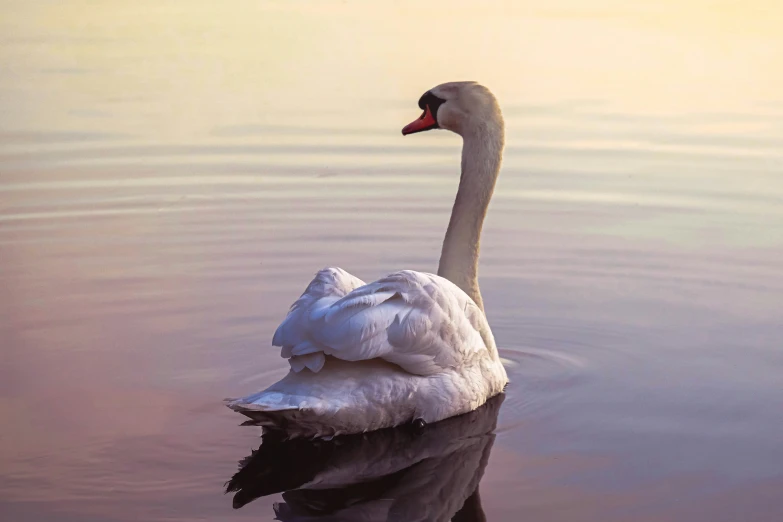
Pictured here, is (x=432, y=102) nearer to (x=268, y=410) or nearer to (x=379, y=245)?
(x=379, y=245)

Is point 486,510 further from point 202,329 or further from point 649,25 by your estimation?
point 649,25

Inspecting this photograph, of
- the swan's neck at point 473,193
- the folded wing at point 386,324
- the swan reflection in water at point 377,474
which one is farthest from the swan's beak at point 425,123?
the swan reflection in water at point 377,474

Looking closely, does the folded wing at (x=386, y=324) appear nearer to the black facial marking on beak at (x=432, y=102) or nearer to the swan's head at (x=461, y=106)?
the swan's head at (x=461, y=106)

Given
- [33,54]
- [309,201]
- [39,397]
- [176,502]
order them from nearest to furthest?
1. [176,502]
2. [39,397]
3. [309,201]
4. [33,54]

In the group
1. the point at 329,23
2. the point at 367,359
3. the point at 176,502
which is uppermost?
the point at 329,23

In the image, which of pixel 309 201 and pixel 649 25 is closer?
pixel 309 201

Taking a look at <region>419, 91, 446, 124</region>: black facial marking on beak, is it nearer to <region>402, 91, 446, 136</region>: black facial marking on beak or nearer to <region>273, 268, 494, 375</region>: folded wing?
<region>402, 91, 446, 136</region>: black facial marking on beak

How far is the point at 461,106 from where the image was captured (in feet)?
27.5

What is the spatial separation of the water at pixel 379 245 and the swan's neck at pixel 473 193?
0.60 m

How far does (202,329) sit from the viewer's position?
8289mm

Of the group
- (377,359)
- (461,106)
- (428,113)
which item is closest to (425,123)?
(428,113)

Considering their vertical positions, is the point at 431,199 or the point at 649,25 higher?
the point at 649,25

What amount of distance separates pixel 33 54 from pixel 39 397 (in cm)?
1205

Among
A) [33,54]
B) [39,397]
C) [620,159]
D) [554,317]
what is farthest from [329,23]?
[39,397]
